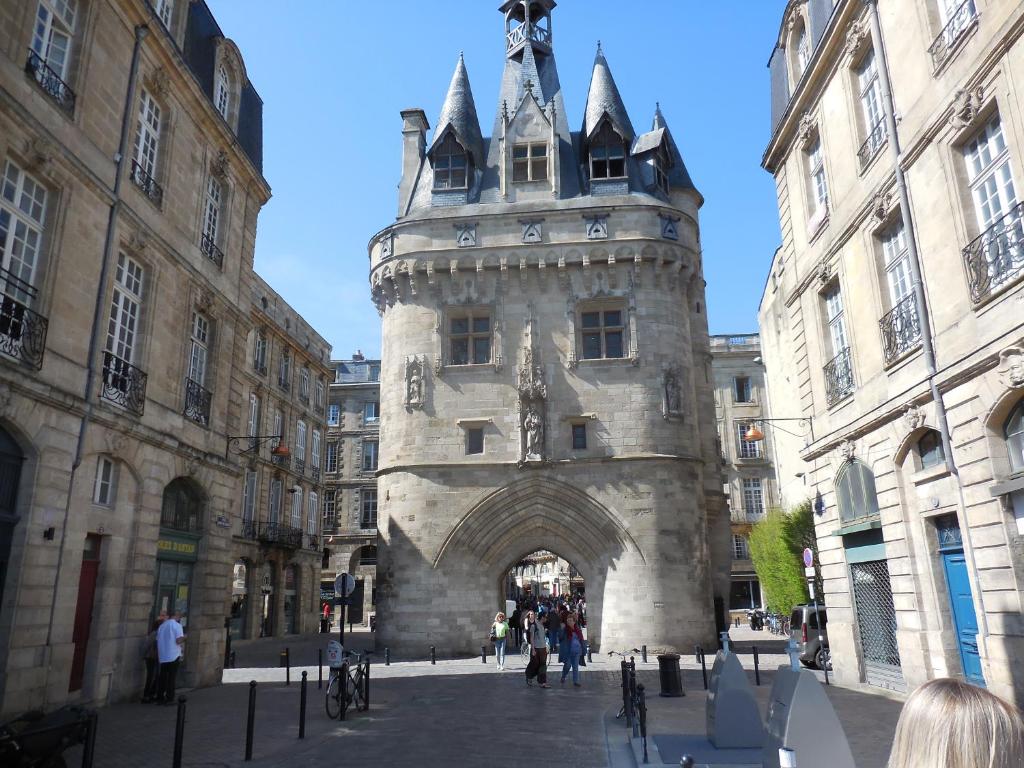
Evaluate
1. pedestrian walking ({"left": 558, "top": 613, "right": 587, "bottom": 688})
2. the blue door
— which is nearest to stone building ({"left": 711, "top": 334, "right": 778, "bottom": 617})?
pedestrian walking ({"left": 558, "top": 613, "right": 587, "bottom": 688})

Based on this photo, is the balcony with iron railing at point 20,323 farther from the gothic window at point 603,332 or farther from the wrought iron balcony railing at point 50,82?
the gothic window at point 603,332

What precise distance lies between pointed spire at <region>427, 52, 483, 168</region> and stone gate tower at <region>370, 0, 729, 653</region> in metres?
0.14

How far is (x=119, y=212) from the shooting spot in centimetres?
1073

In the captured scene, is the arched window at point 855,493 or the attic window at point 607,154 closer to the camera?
the arched window at point 855,493

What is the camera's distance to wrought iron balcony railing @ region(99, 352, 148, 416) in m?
10.4

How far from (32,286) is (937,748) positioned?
33.1ft

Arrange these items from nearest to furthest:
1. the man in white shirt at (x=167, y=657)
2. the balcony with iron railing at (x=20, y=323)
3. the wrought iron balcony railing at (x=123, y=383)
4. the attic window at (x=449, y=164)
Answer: the balcony with iron railing at (x=20, y=323) → the wrought iron balcony railing at (x=123, y=383) → the man in white shirt at (x=167, y=657) → the attic window at (x=449, y=164)

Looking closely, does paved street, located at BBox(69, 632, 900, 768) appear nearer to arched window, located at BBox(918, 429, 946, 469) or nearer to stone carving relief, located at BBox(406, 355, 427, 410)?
arched window, located at BBox(918, 429, 946, 469)

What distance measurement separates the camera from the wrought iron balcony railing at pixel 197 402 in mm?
12766

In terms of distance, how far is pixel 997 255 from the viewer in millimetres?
7988

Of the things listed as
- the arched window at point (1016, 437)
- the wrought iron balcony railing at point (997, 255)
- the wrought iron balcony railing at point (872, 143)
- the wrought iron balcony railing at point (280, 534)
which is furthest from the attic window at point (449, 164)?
the arched window at point (1016, 437)

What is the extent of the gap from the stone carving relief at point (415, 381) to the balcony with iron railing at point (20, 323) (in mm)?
11557

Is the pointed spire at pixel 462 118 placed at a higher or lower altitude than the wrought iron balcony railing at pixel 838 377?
higher

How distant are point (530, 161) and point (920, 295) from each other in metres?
14.5
